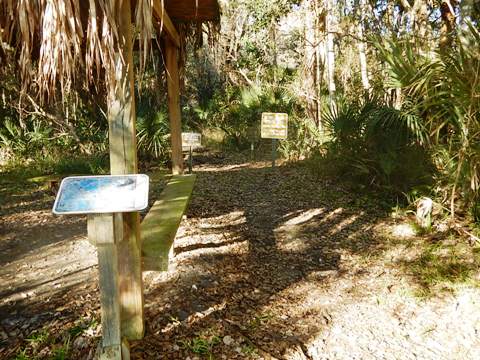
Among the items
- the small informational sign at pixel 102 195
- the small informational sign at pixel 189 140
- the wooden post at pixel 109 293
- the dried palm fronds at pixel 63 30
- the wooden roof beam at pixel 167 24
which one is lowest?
the wooden post at pixel 109 293

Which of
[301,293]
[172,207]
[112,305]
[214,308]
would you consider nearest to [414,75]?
[301,293]

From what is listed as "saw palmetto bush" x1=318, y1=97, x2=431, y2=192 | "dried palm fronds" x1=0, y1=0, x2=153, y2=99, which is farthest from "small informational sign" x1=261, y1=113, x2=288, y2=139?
"dried palm fronds" x1=0, y1=0, x2=153, y2=99

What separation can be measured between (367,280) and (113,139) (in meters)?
2.79

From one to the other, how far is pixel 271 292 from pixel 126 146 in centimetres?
196

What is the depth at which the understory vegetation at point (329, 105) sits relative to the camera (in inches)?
168

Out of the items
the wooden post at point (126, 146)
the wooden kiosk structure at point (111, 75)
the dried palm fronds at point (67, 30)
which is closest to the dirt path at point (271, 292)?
the wooden post at point (126, 146)

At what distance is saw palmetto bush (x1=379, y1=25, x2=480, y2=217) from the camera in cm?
378

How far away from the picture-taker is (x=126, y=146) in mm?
2377

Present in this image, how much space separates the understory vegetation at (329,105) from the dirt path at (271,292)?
100cm

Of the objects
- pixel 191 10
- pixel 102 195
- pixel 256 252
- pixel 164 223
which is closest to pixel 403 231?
pixel 256 252

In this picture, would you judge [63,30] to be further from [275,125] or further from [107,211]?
[275,125]

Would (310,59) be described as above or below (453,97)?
above

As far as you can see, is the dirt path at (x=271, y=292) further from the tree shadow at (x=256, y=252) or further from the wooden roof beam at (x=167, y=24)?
the wooden roof beam at (x=167, y=24)

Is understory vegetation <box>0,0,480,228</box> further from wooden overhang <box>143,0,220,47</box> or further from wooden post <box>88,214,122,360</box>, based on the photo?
wooden post <box>88,214,122,360</box>
